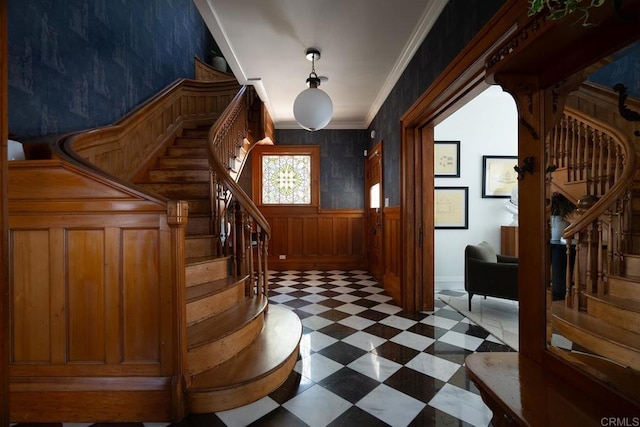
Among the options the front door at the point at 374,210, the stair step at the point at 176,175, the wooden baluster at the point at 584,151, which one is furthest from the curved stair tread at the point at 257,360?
the front door at the point at 374,210

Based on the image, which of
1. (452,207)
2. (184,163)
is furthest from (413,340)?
(184,163)

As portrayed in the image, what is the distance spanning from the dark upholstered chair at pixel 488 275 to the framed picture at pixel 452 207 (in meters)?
0.96

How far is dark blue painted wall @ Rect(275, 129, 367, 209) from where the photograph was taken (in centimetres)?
538

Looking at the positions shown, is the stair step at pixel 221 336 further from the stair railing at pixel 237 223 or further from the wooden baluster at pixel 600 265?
the wooden baluster at pixel 600 265

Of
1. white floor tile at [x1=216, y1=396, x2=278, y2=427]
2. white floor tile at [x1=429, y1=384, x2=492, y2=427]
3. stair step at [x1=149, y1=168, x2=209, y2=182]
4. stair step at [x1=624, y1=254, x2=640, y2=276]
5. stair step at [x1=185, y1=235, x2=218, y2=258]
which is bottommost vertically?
white floor tile at [x1=429, y1=384, x2=492, y2=427]

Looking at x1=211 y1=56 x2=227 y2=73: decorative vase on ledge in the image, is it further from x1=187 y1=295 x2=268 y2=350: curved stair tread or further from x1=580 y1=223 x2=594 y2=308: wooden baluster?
x1=580 y1=223 x2=594 y2=308: wooden baluster

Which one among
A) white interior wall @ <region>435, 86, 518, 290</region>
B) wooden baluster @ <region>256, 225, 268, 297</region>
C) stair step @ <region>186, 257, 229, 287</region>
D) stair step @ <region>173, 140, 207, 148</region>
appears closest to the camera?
stair step @ <region>186, 257, 229, 287</region>

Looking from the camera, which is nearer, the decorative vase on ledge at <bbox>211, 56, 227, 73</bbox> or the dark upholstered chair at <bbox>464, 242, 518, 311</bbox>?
the dark upholstered chair at <bbox>464, 242, 518, 311</bbox>

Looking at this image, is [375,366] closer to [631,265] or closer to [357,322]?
[357,322]

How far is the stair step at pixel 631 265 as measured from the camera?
29.9 inches

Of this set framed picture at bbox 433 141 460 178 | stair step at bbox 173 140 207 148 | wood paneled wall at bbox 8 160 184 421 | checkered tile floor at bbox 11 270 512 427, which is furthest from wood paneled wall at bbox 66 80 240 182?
framed picture at bbox 433 141 460 178

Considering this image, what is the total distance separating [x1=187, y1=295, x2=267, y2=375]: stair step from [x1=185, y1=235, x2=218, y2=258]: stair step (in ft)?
2.03

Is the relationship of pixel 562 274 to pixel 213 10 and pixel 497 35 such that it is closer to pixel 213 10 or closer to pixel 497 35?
pixel 497 35

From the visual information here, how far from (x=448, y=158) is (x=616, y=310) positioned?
12.3 ft
